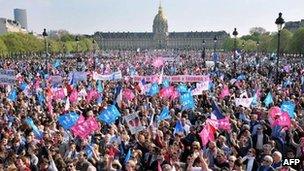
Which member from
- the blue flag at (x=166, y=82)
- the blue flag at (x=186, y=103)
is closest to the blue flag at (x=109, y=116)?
the blue flag at (x=186, y=103)

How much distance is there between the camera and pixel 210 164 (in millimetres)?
10461

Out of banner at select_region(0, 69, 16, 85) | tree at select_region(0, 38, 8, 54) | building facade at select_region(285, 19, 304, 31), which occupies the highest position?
building facade at select_region(285, 19, 304, 31)

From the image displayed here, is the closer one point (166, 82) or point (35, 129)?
point (35, 129)

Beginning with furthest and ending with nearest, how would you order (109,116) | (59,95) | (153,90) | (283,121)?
(153,90)
(59,95)
(109,116)
(283,121)

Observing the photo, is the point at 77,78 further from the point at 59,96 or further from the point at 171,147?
the point at 171,147

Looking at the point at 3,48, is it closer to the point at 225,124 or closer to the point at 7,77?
the point at 7,77

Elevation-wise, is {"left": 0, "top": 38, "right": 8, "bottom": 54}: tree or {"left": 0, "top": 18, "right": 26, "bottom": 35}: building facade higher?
{"left": 0, "top": 18, "right": 26, "bottom": 35}: building facade

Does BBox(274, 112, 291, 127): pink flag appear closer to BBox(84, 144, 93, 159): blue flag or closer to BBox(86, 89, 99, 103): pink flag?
BBox(84, 144, 93, 159): blue flag

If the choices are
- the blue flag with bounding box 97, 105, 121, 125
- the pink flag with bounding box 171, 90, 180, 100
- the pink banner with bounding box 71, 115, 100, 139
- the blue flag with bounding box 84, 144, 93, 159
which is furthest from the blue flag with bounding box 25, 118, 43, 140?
the pink flag with bounding box 171, 90, 180, 100

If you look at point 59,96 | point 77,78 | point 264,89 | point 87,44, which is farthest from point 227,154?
point 87,44

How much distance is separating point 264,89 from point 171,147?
14.8 metres

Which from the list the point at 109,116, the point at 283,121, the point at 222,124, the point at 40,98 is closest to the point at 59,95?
the point at 40,98

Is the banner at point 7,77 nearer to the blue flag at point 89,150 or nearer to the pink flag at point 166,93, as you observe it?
the pink flag at point 166,93

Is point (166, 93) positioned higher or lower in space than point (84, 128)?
lower
